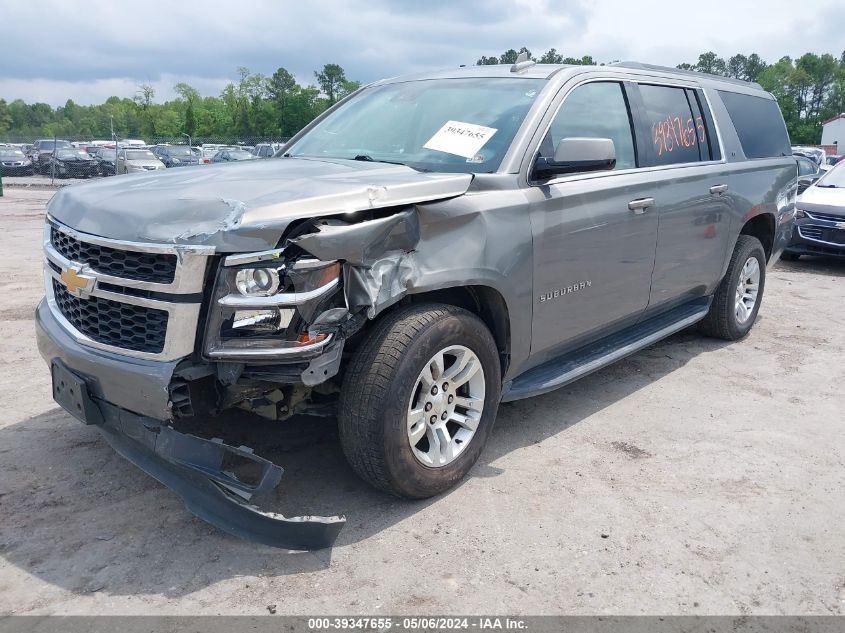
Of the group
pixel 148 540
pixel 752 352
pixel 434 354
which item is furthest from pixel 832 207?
pixel 148 540

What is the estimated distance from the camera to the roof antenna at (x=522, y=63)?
420 centimetres

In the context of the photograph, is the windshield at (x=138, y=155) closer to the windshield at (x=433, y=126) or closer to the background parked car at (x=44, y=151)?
the background parked car at (x=44, y=151)

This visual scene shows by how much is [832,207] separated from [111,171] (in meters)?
28.6

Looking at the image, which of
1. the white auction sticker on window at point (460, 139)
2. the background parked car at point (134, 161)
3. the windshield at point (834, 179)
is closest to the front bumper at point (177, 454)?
the white auction sticker on window at point (460, 139)

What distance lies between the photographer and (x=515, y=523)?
3.19 meters

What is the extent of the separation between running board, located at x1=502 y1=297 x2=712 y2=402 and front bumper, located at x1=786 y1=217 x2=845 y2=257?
548cm

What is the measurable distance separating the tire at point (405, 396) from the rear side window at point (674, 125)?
2.13 metres

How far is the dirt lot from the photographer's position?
2.69 meters

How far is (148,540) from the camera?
118 inches

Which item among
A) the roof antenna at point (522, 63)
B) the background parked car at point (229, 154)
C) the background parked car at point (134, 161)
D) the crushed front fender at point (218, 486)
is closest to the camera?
the crushed front fender at point (218, 486)

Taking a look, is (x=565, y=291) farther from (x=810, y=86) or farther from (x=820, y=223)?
(x=810, y=86)

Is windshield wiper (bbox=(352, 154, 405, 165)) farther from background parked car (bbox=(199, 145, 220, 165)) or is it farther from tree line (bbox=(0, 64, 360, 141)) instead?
tree line (bbox=(0, 64, 360, 141))

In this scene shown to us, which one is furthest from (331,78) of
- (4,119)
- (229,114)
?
(4,119)

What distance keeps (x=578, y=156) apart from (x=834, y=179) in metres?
9.23
